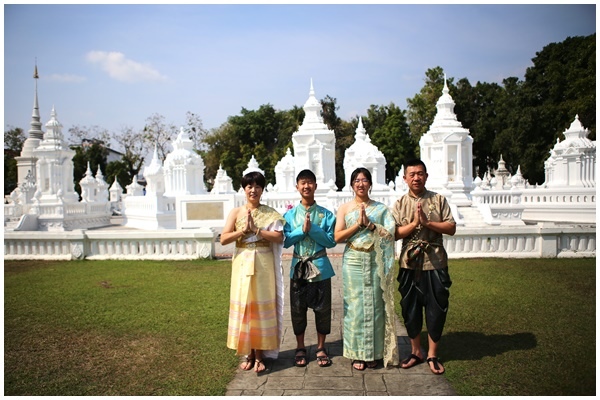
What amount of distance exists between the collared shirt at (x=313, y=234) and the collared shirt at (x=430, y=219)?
70 cm

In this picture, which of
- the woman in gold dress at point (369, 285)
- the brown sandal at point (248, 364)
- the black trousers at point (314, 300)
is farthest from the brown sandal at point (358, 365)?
the brown sandal at point (248, 364)

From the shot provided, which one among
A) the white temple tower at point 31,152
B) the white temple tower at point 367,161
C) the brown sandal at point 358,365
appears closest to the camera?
the brown sandal at point 358,365

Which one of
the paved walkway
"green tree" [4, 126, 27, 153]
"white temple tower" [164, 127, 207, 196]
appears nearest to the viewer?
the paved walkway

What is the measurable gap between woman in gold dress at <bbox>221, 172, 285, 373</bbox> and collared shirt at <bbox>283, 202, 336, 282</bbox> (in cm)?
11

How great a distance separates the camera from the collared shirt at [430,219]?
13.9 feet

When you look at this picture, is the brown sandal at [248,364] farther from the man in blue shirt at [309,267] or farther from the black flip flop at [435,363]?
the black flip flop at [435,363]

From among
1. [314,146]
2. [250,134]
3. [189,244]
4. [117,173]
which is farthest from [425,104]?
[189,244]

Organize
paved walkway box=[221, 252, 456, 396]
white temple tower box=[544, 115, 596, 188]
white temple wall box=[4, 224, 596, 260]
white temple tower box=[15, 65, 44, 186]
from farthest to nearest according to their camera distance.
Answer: white temple tower box=[15, 65, 44, 186] < white temple tower box=[544, 115, 596, 188] < white temple wall box=[4, 224, 596, 260] < paved walkway box=[221, 252, 456, 396]

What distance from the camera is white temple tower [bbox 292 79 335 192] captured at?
75.9ft

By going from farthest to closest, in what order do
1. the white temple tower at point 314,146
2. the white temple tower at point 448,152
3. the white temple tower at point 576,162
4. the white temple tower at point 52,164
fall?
the white temple tower at point 314,146 → the white temple tower at point 52,164 → the white temple tower at point 448,152 → the white temple tower at point 576,162

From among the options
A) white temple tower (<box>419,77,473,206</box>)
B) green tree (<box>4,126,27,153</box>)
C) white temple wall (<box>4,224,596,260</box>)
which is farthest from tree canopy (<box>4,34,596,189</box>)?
white temple wall (<box>4,224,596,260</box>)

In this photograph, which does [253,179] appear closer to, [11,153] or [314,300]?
[314,300]

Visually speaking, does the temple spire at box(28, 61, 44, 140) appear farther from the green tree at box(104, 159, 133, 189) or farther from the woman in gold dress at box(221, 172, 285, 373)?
the woman in gold dress at box(221, 172, 285, 373)

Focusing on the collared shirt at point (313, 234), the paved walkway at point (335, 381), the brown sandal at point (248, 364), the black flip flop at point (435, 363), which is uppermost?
the collared shirt at point (313, 234)
